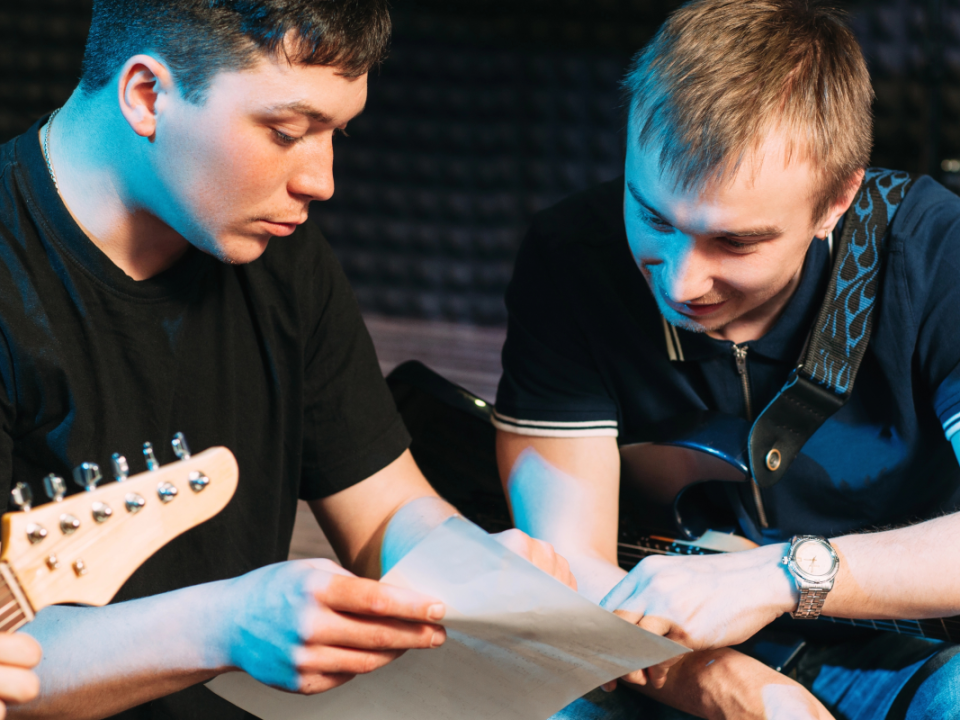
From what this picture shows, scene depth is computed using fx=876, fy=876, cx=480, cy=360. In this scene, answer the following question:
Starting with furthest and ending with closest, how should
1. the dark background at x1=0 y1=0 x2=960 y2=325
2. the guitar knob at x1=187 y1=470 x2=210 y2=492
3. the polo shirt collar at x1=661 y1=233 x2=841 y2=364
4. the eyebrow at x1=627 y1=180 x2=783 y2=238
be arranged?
the dark background at x1=0 y1=0 x2=960 y2=325
the polo shirt collar at x1=661 y1=233 x2=841 y2=364
the eyebrow at x1=627 y1=180 x2=783 y2=238
the guitar knob at x1=187 y1=470 x2=210 y2=492

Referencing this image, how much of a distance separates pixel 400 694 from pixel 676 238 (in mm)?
702

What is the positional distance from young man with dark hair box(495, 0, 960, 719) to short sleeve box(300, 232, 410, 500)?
0.25 metres

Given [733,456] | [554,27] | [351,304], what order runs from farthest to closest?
[554,27], [351,304], [733,456]

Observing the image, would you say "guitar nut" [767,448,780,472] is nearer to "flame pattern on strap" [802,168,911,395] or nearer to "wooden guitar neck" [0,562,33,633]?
"flame pattern on strap" [802,168,911,395]

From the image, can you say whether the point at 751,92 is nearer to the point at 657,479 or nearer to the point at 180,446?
the point at 657,479

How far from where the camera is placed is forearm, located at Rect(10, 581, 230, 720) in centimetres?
97

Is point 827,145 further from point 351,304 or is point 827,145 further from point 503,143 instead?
point 503,143

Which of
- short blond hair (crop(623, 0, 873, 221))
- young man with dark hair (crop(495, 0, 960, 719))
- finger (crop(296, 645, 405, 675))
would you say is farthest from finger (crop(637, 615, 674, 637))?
short blond hair (crop(623, 0, 873, 221))

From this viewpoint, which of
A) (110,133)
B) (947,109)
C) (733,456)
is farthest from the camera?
(947,109)

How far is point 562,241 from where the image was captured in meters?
1.49

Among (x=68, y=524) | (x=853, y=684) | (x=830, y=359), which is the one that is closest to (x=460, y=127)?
(x=830, y=359)

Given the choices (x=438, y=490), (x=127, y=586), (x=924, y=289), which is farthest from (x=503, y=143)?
(x=127, y=586)

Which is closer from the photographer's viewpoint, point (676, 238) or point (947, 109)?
point (676, 238)

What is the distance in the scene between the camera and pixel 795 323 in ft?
4.57
